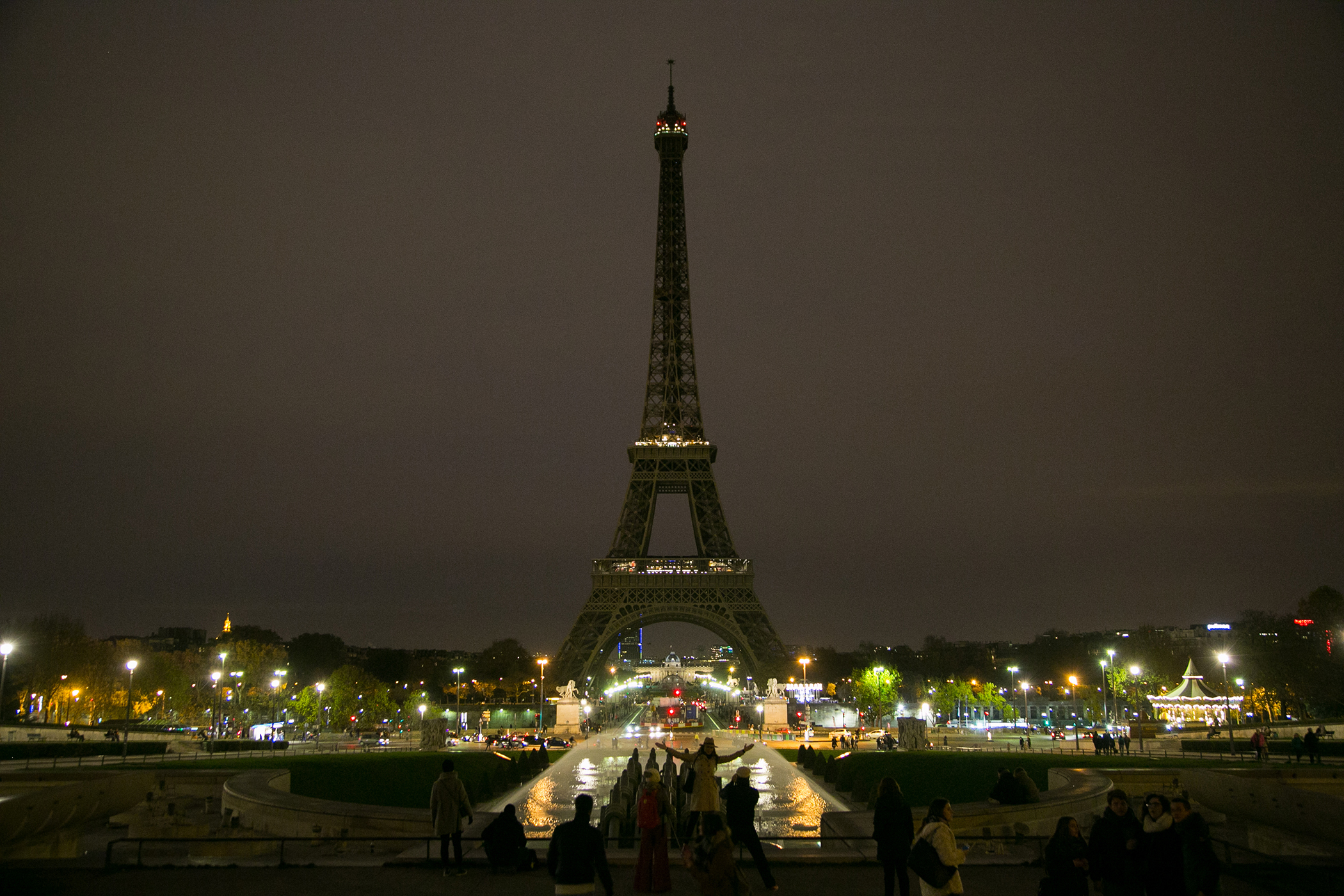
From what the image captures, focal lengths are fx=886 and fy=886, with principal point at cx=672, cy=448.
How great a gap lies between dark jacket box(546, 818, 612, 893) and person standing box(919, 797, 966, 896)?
320 cm

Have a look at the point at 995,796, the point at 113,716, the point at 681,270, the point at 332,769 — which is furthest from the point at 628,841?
the point at 113,716

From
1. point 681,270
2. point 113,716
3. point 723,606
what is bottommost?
point 113,716

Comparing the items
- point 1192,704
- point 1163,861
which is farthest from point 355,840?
point 1192,704

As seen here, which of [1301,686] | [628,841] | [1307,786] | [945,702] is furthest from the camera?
[945,702]

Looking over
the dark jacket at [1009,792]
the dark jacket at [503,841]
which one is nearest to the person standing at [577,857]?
the dark jacket at [503,841]

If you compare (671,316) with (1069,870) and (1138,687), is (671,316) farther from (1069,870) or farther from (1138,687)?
(1069,870)

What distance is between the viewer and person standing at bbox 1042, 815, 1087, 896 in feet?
29.5

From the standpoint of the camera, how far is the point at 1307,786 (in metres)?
20.4

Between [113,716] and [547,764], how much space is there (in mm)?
65586

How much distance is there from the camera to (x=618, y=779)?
2381 centimetres

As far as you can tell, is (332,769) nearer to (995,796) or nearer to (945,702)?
(995,796)

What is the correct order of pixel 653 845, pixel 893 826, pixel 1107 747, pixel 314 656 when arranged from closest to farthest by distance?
1. pixel 893 826
2. pixel 653 845
3. pixel 1107 747
4. pixel 314 656

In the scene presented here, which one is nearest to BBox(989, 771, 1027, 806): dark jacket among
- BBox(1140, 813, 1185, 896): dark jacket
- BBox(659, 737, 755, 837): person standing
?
BBox(659, 737, 755, 837): person standing

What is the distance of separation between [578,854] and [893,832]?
3.62 meters
